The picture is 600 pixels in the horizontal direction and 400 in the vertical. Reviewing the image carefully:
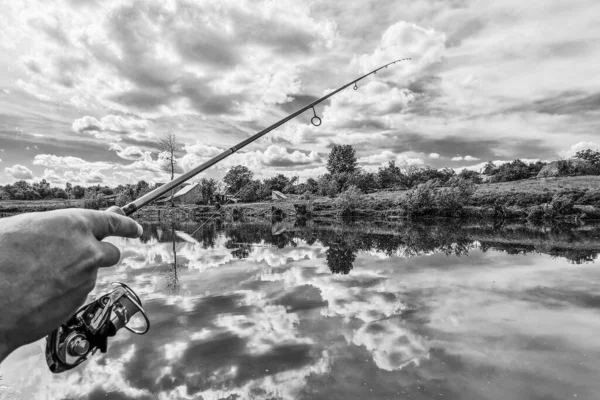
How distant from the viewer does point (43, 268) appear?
1392mm

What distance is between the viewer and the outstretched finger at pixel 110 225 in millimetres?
1648

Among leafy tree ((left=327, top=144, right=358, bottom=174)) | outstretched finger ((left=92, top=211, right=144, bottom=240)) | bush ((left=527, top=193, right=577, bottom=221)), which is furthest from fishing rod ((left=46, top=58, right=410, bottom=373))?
leafy tree ((left=327, top=144, right=358, bottom=174))

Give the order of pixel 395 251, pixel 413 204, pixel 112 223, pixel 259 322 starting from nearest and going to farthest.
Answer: pixel 112 223 → pixel 259 322 → pixel 395 251 → pixel 413 204

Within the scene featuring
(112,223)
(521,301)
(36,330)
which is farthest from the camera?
(521,301)

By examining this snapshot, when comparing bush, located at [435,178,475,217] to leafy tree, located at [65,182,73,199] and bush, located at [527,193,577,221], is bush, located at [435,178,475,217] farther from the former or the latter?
leafy tree, located at [65,182,73,199]

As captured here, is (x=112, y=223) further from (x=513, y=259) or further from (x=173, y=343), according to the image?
(x=513, y=259)

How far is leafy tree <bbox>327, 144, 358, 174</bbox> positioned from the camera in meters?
90.8

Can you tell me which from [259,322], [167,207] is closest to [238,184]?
[167,207]

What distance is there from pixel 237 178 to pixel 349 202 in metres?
54.1

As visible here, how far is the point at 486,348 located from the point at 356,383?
11.1 ft

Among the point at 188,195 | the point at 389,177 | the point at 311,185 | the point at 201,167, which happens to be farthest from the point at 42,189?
the point at 201,167

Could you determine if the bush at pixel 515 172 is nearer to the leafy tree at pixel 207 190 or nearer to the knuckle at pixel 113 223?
the leafy tree at pixel 207 190

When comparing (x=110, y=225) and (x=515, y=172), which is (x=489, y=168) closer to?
(x=515, y=172)

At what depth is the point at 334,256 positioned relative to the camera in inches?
709
